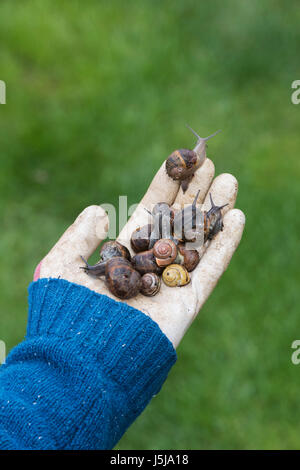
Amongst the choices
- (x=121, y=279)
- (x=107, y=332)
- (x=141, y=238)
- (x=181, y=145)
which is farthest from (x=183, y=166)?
(x=181, y=145)

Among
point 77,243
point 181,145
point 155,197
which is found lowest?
point 77,243

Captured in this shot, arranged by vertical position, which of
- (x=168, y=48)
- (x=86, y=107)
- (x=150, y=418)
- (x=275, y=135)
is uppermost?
(x=168, y=48)

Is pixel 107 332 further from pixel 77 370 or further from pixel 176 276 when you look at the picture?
pixel 176 276

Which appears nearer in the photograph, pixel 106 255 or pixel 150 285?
pixel 150 285

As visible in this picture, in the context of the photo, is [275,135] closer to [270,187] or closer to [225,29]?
[270,187]

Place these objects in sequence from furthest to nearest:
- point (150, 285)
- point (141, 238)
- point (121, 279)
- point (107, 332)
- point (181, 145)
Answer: point (181, 145), point (141, 238), point (150, 285), point (121, 279), point (107, 332)

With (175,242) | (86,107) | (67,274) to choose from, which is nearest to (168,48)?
(86,107)

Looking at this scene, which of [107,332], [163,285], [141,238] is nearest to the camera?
[107,332]
